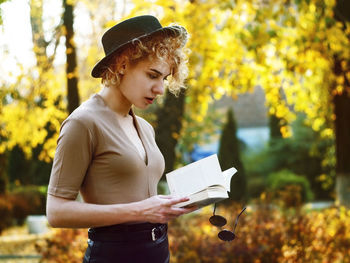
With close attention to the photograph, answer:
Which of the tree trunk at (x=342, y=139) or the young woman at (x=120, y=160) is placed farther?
the tree trunk at (x=342, y=139)

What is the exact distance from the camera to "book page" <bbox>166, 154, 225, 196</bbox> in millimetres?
1993

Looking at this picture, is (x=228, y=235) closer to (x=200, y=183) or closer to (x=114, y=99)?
(x=200, y=183)

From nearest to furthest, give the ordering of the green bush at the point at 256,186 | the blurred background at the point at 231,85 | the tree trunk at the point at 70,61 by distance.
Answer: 1. the blurred background at the point at 231,85
2. the tree trunk at the point at 70,61
3. the green bush at the point at 256,186

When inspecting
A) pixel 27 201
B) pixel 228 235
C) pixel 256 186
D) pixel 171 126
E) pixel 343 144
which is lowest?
pixel 256 186

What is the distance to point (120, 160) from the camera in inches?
79.7

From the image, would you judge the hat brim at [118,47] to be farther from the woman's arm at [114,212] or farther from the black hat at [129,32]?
the woman's arm at [114,212]

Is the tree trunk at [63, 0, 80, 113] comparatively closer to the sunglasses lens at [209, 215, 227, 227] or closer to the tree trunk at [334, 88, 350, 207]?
the tree trunk at [334, 88, 350, 207]

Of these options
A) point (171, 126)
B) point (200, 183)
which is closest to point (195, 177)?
point (200, 183)

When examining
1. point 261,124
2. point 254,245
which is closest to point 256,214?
point 254,245

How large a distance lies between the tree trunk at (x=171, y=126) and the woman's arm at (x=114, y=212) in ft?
18.4

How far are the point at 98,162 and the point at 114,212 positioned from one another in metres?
0.21

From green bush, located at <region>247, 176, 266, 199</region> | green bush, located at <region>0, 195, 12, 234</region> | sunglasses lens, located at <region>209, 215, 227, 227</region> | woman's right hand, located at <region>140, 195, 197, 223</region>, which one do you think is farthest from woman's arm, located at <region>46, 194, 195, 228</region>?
green bush, located at <region>247, 176, 266, 199</region>

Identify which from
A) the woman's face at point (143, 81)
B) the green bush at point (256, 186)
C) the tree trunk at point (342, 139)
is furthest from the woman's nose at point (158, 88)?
the green bush at point (256, 186)

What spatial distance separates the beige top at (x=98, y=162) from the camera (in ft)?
6.40
